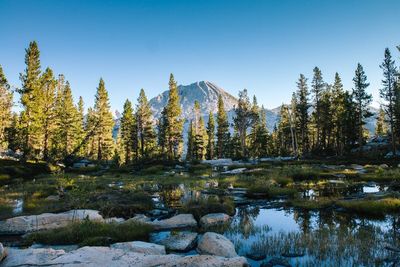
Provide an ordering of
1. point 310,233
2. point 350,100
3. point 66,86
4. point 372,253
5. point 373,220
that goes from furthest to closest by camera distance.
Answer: point 66,86, point 350,100, point 373,220, point 310,233, point 372,253

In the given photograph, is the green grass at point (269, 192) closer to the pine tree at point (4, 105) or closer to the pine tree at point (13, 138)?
the pine tree at point (13, 138)

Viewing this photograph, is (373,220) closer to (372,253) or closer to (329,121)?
(372,253)

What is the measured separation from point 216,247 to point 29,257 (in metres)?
4.39

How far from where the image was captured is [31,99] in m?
52.7

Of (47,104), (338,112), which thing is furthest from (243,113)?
(47,104)

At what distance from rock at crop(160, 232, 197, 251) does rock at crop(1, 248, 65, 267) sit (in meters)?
3.03

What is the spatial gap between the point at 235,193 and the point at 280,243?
1095cm

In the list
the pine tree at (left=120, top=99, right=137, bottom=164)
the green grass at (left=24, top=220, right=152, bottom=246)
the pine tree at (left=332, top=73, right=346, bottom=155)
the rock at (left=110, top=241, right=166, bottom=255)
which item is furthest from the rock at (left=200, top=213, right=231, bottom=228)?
the pine tree at (left=120, top=99, right=137, bottom=164)

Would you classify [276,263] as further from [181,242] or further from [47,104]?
[47,104]

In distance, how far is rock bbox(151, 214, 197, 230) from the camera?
1203cm

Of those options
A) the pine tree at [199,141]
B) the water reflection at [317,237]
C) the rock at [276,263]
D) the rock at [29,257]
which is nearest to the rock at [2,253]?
the rock at [29,257]

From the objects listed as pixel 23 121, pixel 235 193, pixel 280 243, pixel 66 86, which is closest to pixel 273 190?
pixel 235 193

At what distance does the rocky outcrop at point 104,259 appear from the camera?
6648 mm

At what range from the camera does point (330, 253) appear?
26.7 feet
